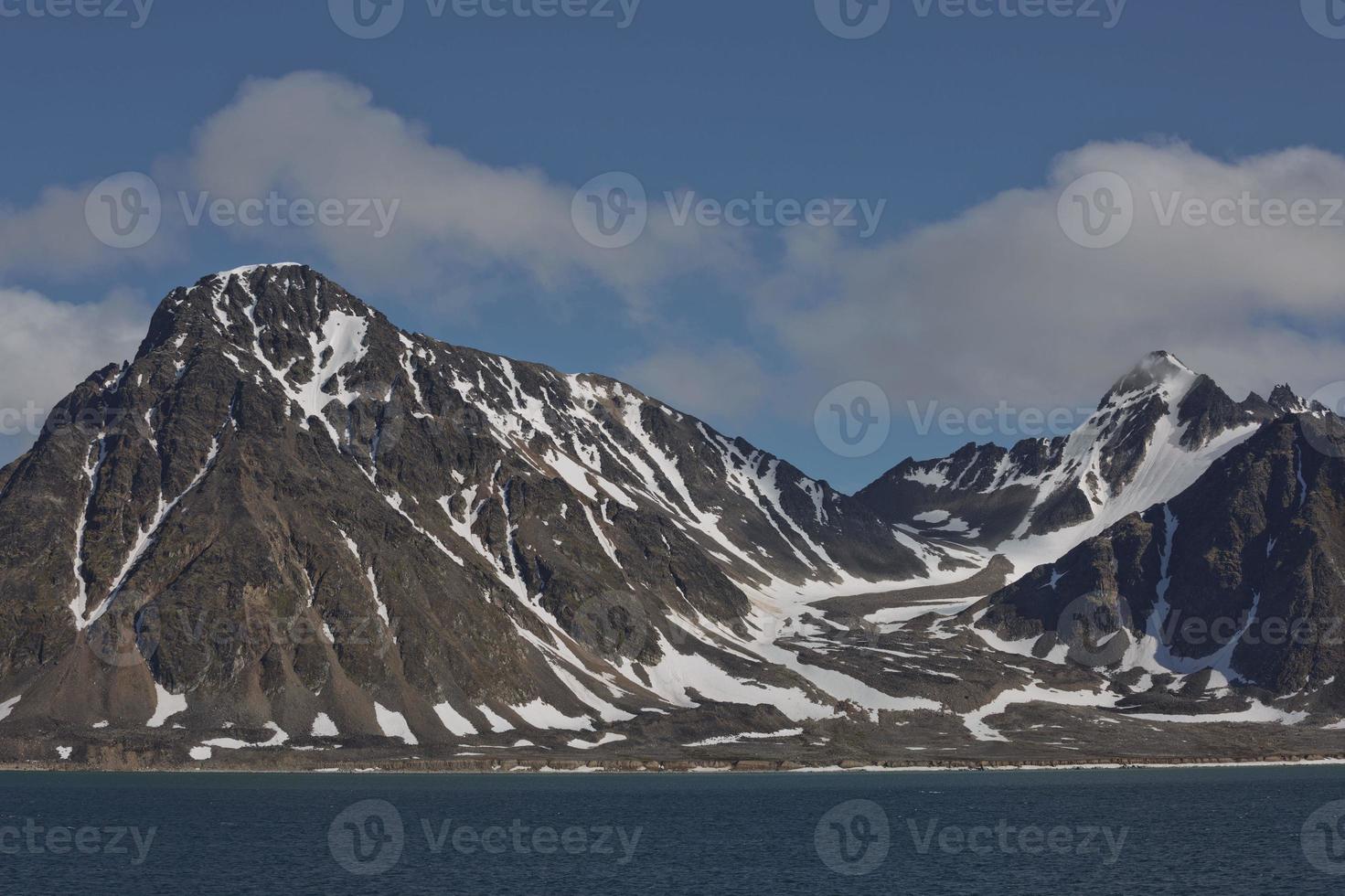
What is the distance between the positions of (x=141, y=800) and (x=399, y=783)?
3977 cm

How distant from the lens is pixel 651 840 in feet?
420

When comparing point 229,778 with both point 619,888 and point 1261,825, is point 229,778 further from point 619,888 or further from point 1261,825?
point 1261,825

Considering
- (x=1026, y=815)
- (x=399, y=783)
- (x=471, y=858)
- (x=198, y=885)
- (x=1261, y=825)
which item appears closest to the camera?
(x=198, y=885)

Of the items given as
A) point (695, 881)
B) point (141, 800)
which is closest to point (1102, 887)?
point (695, 881)

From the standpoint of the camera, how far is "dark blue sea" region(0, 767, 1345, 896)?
101688 mm

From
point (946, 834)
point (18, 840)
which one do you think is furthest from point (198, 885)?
point (946, 834)

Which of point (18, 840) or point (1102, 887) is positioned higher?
point (18, 840)

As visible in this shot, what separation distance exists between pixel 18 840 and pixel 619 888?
2196 inches

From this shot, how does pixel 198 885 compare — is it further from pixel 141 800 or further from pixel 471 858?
pixel 141 800

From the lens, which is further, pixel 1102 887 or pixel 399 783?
pixel 399 783

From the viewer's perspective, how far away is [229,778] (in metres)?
199

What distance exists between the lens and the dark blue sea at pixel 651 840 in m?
102

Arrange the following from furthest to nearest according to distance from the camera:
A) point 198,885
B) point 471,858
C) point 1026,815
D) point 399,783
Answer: point 399,783
point 1026,815
point 471,858
point 198,885

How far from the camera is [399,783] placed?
19112 centimetres
